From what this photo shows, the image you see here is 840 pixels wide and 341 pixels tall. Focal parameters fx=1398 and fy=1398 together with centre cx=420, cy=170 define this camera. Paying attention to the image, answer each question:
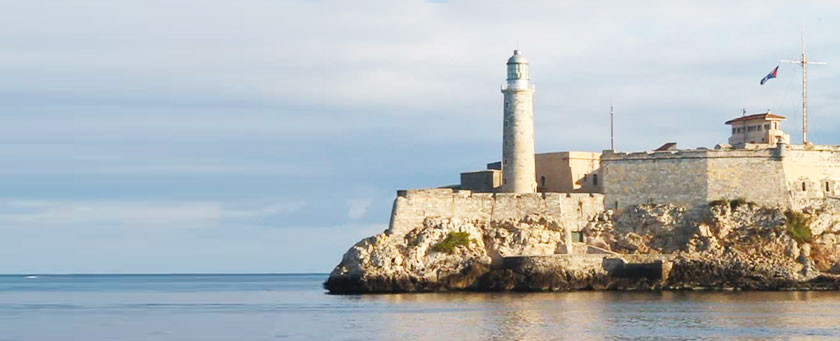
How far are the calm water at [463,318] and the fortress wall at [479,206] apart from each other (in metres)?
3.30

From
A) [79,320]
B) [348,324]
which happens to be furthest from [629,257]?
[79,320]

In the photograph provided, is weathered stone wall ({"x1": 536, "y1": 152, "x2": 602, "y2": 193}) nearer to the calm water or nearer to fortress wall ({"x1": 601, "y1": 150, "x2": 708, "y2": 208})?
fortress wall ({"x1": 601, "y1": 150, "x2": 708, "y2": 208})

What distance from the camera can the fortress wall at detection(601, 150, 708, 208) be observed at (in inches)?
2021

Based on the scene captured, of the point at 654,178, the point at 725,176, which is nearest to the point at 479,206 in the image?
the point at 654,178

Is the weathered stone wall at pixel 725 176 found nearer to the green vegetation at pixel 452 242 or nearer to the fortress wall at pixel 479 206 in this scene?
the fortress wall at pixel 479 206

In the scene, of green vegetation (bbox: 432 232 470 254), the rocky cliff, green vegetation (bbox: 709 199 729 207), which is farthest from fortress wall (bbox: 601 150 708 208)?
green vegetation (bbox: 432 232 470 254)

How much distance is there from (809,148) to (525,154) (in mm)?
10437

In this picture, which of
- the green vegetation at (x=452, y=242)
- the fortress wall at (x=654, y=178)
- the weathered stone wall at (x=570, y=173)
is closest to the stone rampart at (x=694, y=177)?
the fortress wall at (x=654, y=178)

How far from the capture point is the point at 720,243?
49.8 meters

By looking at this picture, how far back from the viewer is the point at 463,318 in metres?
37.3

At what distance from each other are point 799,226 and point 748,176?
8.62ft

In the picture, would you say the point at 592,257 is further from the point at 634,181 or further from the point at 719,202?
the point at 719,202

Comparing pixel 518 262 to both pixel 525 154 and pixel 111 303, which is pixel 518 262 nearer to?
pixel 525 154

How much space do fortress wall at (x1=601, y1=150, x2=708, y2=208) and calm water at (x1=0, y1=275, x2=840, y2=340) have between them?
4810mm
